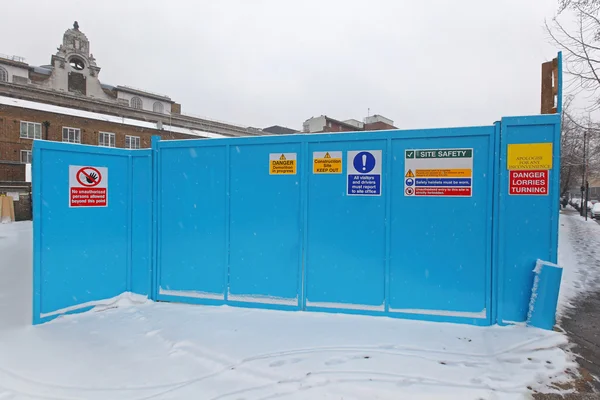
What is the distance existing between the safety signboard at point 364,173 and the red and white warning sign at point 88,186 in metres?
3.63

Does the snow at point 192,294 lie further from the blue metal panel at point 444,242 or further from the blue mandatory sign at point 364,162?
the blue mandatory sign at point 364,162

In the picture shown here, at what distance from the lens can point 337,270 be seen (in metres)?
4.88

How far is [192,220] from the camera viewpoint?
17.8 feet

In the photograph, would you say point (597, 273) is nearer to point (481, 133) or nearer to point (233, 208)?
point (481, 133)

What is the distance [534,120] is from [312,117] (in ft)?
146

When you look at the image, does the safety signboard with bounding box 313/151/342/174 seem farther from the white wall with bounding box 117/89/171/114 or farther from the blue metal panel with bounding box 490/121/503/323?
the white wall with bounding box 117/89/171/114

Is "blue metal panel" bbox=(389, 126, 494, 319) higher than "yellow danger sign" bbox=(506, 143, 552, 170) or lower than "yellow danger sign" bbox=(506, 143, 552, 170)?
lower

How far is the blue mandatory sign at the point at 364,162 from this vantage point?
4.79 metres

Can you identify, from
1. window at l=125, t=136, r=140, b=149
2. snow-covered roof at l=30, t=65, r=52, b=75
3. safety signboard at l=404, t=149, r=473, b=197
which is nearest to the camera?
A: safety signboard at l=404, t=149, r=473, b=197

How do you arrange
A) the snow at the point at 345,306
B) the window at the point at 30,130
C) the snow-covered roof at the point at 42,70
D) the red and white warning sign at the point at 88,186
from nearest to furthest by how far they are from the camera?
the snow at the point at 345,306, the red and white warning sign at the point at 88,186, the window at the point at 30,130, the snow-covered roof at the point at 42,70

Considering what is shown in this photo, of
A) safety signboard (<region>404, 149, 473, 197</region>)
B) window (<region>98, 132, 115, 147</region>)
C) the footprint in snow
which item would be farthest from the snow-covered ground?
window (<region>98, 132, 115, 147</region>)

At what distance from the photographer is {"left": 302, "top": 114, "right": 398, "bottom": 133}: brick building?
4484 cm

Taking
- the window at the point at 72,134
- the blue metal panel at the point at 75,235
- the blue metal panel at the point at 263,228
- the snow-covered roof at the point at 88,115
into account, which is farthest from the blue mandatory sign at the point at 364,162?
the snow-covered roof at the point at 88,115

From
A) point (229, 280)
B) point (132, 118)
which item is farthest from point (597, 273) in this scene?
point (132, 118)
